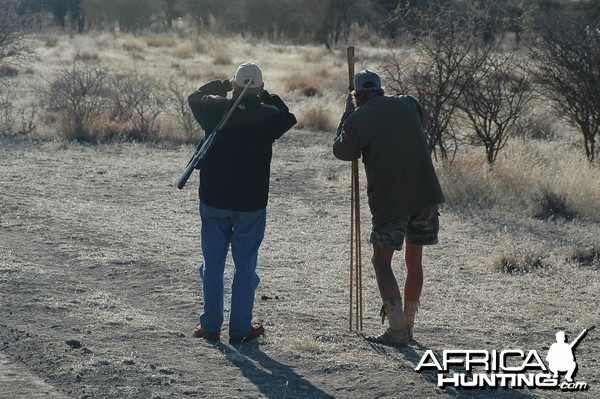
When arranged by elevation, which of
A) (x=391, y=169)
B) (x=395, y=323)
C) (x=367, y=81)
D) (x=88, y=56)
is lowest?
(x=88, y=56)

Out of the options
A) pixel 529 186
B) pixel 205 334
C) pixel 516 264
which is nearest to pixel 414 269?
pixel 205 334

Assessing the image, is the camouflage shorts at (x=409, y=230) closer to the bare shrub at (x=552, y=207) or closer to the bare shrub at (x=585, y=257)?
the bare shrub at (x=585, y=257)

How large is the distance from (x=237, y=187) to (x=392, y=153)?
0.94 m

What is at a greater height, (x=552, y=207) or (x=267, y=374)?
(x=267, y=374)

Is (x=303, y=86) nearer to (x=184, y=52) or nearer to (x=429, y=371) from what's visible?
(x=184, y=52)

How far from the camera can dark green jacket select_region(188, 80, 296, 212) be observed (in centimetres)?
674

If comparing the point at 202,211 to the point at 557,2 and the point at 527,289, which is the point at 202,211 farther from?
the point at 557,2

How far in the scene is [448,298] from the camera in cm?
854

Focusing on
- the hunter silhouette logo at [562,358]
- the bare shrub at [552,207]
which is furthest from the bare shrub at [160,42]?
the hunter silhouette logo at [562,358]

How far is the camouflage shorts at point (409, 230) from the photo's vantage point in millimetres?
6676

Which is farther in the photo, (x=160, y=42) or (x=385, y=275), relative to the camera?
(x=160, y=42)

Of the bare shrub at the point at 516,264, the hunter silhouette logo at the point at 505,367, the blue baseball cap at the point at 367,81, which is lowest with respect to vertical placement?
the bare shrub at the point at 516,264

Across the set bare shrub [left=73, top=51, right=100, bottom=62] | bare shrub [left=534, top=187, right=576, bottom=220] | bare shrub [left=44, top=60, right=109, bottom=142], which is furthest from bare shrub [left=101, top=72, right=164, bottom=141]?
bare shrub [left=73, top=51, right=100, bottom=62]

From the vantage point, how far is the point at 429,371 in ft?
20.5
